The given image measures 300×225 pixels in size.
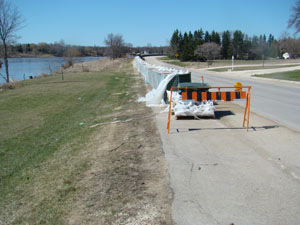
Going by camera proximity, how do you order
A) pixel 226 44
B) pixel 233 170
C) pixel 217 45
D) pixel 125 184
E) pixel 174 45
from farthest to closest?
pixel 174 45 → pixel 226 44 → pixel 217 45 → pixel 233 170 → pixel 125 184

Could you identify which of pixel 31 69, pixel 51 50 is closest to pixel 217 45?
pixel 31 69

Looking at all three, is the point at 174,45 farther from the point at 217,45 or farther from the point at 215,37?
the point at 217,45

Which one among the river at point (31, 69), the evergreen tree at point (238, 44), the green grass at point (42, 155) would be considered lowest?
the green grass at point (42, 155)

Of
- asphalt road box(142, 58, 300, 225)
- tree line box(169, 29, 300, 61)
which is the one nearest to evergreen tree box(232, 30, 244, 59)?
tree line box(169, 29, 300, 61)

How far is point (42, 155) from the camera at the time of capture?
26.6 feet

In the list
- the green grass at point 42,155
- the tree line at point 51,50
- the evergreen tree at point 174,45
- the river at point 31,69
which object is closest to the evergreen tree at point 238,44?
the evergreen tree at point 174,45

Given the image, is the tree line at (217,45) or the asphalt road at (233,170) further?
the tree line at (217,45)

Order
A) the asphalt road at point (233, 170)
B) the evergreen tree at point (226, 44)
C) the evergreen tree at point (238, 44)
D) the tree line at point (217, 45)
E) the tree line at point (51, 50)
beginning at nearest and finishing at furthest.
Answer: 1. the asphalt road at point (233, 170)
2. the tree line at point (51, 50)
3. the tree line at point (217, 45)
4. the evergreen tree at point (238, 44)
5. the evergreen tree at point (226, 44)

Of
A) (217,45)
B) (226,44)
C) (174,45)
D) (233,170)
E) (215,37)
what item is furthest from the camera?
(174,45)

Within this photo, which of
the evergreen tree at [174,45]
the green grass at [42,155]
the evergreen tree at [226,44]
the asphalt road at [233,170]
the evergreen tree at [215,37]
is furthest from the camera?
the evergreen tree at [174,45]

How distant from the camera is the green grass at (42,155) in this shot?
4.84 meters

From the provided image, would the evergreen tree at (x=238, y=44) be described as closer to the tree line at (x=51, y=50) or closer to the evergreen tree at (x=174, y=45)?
the evergreen tree at (x=174, y=45)

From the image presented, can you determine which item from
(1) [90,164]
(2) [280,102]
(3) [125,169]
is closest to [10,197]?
(1) [90,164]

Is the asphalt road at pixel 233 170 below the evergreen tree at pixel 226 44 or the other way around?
below
